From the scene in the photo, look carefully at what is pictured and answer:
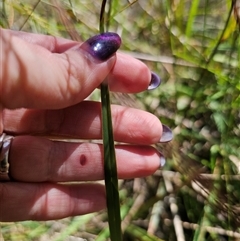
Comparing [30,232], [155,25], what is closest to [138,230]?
[30,232]

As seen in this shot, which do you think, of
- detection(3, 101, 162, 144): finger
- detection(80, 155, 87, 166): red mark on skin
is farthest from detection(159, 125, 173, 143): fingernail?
detection(80, 155, 87, 166): red mark on skin

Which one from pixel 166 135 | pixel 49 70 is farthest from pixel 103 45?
pixel 166 135

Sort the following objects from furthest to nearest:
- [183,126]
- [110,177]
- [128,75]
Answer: [183,126] < [128,75] < [110,177]

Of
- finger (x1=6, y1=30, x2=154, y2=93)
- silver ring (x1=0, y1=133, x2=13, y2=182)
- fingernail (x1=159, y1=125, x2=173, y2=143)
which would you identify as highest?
finger (x1=6, y1=30, x2=154, y2=93)

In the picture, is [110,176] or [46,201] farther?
[46,201]

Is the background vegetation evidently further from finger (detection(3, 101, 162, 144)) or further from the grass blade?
the grass blade

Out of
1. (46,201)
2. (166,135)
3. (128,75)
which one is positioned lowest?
(46,201)

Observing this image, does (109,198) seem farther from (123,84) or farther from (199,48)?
(199,48)

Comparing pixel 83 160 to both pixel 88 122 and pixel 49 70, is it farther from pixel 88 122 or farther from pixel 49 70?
pixel 49 70
